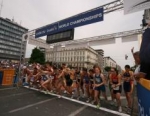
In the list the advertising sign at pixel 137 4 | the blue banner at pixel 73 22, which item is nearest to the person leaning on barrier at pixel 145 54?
the advertising sign at pixel 137 4

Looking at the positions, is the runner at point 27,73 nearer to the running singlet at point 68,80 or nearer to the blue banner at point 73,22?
the blue banner at point 73,22

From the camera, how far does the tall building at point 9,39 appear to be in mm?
101062

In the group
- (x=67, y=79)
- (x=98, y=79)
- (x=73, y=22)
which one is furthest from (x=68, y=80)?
(x=73, y=22)

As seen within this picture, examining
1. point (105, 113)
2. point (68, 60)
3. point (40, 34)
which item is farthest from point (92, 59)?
point (105, 113)

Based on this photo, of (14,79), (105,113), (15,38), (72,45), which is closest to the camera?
(105,113)

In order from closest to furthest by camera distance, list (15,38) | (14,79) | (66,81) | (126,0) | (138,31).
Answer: (126,0) → (66,81) → (138,31) → (14,79) → (15,38)

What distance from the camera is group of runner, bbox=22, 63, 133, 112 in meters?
7.65

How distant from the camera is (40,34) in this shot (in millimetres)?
15453

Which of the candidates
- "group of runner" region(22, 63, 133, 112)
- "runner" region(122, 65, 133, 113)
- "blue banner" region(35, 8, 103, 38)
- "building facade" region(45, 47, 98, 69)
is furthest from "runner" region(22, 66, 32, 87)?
"building facade" region(45, 47, 98, 69)

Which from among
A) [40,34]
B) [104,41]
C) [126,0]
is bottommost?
[126,0]

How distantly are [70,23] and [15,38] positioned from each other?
107619 millimetres

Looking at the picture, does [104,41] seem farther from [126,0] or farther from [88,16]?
[126,0]

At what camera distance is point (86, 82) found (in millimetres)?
9828

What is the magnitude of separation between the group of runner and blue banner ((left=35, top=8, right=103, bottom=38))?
11.1ft
